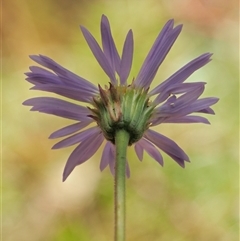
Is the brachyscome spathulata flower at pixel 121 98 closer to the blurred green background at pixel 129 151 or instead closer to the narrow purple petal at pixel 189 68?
the narrow purple petal at pixel 189 68

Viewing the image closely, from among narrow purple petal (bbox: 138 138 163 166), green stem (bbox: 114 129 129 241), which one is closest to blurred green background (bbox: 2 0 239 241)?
narrow purple petal (bbox: 138 138 163 166)

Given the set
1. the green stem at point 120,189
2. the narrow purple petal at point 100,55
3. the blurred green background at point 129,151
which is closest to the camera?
the green stem at point 120,189

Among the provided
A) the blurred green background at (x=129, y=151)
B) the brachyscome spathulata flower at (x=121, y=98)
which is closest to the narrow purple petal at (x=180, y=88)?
the brachyscome spathulata flower at (x=121, y=98)

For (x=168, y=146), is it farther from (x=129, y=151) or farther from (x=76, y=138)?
(x=129, y=151)

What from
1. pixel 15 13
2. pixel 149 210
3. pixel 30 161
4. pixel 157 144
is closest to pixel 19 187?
pixel 30 161

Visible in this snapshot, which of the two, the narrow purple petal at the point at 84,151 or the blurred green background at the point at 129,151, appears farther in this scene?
the blurred green background at the point at 129,151

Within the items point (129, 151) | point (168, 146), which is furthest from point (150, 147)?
point (129, 151)
